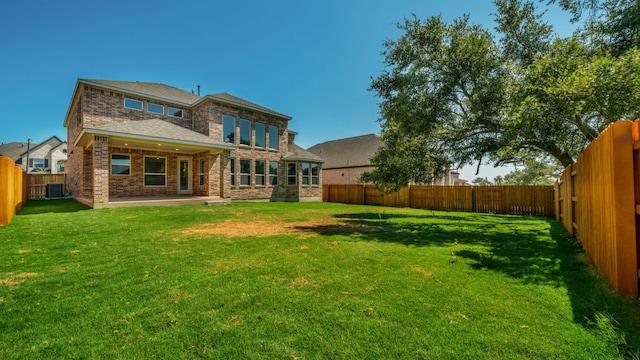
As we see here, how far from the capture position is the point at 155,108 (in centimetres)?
1653

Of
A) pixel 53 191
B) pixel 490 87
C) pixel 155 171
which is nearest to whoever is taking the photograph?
pixel 490 87

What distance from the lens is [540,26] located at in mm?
8734

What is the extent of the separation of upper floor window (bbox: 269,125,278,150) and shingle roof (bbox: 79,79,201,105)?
5.88 metres

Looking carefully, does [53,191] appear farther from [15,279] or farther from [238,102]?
[15,279]

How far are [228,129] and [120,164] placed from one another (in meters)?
6.39

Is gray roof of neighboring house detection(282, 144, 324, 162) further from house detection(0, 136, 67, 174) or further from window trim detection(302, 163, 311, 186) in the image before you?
house detection(0, 136, 67, 174)

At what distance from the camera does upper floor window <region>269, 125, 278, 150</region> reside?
65.0 ft

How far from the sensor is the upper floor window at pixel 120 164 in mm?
14227

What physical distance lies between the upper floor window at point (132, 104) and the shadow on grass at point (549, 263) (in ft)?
47.9

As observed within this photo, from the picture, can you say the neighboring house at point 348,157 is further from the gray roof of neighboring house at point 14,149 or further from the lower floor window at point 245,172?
the gray roof of neighboring house at point 14,149

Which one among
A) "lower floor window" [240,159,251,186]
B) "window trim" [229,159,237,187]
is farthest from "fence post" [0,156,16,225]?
"lower floor window" [240,159,251,186]

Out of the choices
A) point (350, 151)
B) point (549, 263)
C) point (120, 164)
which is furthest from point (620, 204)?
point (350, 151)

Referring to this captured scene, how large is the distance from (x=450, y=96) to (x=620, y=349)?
8.29 meters

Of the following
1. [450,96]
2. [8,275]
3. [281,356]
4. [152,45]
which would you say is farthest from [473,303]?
[152,45]
